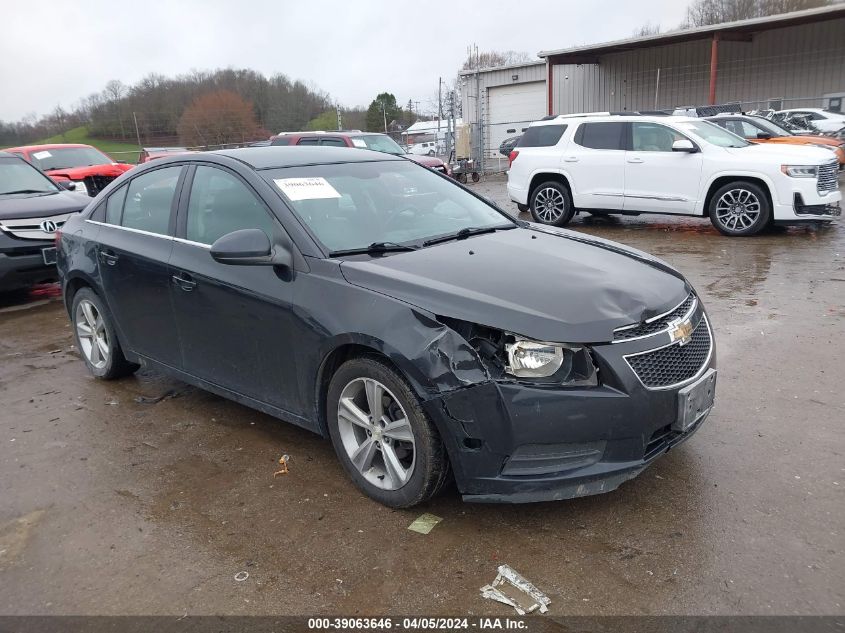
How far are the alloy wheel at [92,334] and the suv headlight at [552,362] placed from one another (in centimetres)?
340

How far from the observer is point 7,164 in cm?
898

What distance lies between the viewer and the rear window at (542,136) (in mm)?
11773

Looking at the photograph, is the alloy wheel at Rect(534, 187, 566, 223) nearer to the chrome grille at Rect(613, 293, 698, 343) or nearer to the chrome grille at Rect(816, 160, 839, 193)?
the chrome grille at Rect(816, 160, 839, 193)

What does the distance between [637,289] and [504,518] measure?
123 centimetres

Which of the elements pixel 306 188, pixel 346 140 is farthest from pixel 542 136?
pixel 306 188

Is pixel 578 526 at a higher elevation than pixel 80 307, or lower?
lower

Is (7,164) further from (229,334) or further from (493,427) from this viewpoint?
(493,427)

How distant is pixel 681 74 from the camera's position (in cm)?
2989

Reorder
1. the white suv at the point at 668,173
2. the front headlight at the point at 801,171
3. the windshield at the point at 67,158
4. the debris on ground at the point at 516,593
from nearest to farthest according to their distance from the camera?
the debris on ground at the point at 516,593 → the front headlight at the point at 801,171 → the white suv at the point at 668,173 → the windshield at the point at 67,158

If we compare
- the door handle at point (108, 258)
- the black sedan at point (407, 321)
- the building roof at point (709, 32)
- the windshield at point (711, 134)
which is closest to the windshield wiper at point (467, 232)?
the black sedan at point (407, 321)

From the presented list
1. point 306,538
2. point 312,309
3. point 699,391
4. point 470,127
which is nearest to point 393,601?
point 306,538

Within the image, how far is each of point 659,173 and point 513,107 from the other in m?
24.4

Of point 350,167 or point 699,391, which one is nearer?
point 699,391

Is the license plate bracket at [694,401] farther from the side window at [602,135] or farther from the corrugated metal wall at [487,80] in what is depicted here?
the corrugated metal wall at [487,80]
